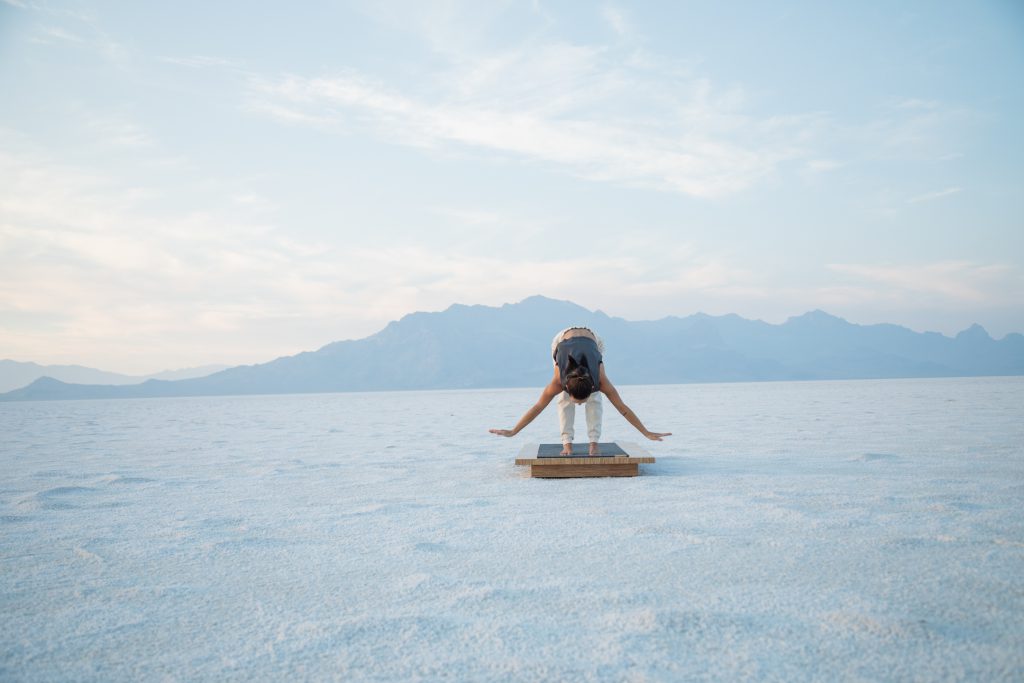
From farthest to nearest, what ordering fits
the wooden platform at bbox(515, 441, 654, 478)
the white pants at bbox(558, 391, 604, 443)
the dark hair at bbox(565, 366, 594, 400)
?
the white pants at bbox(558, 391, 604, 443), the wooden platform at bbox(515, 441, 654, 478), the dark hair at bbox(565, 366, 594, 400)

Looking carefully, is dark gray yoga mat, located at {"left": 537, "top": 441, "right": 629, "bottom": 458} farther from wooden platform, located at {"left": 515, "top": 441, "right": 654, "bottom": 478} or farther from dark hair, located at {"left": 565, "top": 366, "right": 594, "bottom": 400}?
dark hair, located at {"left": 565, "top": 366, "right": 594, "bottom": 400}

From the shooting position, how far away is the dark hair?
643 centimetres

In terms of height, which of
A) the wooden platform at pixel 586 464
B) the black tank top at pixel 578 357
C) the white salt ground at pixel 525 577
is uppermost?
the black tank top at pixel 578 357

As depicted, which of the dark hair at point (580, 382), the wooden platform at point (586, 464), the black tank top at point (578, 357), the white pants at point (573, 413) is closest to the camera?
the dark hair at point (580, 382)

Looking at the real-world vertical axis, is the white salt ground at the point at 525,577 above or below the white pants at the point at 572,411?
below

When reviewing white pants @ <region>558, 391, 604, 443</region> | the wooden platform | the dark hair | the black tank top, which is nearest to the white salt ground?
the wooden platform

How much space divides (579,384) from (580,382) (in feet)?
0.07

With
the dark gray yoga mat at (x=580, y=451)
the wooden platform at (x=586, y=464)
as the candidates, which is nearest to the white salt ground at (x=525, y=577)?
the wooden platform at (x=586, y=464)

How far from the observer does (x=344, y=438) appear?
13.8 m

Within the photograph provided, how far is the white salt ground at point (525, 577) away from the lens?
8.10 feet

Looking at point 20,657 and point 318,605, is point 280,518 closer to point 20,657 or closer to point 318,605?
point 318,605

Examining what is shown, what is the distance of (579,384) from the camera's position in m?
6.44

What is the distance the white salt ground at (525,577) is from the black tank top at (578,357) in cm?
113

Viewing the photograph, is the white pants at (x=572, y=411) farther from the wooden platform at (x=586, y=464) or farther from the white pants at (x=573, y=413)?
the wooden platform at (x=586, y=464)
